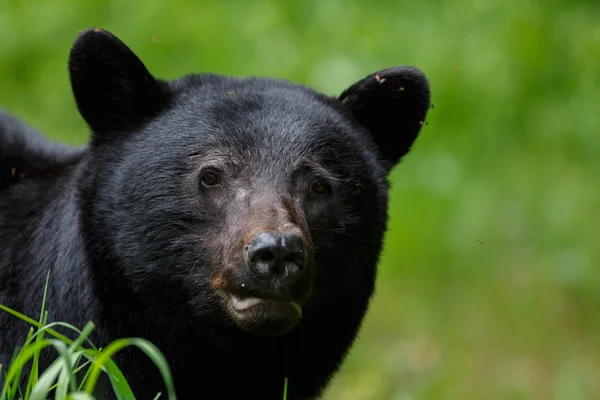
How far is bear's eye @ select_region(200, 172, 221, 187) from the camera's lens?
4.77m

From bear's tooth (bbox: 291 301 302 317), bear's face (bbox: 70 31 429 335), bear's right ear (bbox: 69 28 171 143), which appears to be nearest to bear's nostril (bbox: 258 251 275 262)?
bear's face (bbox: 70 31 429 335)

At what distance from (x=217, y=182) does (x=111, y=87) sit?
663mm

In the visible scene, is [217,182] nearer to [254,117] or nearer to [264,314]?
[254,117]

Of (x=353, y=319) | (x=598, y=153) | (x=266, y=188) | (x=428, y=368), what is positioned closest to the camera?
(x=266, y=188)

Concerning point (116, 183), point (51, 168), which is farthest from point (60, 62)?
point (116, 183)

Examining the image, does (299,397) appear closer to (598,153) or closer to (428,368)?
(428,368)

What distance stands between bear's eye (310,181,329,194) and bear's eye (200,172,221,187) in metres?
0.40

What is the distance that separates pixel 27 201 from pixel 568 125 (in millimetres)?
6414

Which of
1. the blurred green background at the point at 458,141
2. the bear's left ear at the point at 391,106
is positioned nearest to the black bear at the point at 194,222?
the bear's left ear at the point at 391,106

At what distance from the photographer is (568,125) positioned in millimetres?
10531

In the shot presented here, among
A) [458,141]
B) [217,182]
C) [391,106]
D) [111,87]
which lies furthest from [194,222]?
[458,141]

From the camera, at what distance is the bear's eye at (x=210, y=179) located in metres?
4.77

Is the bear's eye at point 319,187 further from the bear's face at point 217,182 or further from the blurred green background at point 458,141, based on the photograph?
the blurred green background at point 458,141

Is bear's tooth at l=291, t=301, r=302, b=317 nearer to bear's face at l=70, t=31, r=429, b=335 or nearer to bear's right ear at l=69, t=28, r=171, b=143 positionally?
bear's face at l=70, t=31, r=429, b=335
